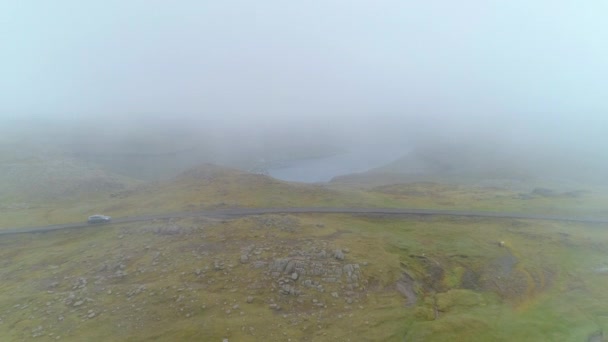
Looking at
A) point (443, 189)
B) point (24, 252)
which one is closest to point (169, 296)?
point (24, 252)

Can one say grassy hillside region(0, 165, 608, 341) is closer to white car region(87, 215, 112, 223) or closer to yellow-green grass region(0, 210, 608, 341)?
yellow-green grass region(0, 210, 608, 341)

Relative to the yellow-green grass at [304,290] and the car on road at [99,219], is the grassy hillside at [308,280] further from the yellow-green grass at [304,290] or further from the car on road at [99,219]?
the car on road at [99,219]

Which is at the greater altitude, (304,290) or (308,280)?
(308,280)

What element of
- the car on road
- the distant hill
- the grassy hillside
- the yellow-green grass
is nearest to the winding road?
the car on road

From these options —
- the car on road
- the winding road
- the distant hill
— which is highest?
the winding road

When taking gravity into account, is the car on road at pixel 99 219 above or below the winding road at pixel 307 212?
below

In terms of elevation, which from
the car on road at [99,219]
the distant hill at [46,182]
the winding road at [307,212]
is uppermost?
the winding road at [307,212]

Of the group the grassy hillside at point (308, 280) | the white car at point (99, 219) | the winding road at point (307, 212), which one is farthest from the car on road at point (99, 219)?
the grassy hillside at point (308, 280)

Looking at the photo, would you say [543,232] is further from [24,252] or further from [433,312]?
[24,252]

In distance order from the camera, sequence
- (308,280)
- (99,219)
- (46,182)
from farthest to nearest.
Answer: (46,182)
(99,219)
(308,280)

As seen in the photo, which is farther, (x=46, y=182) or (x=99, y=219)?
(x=46, y=182)

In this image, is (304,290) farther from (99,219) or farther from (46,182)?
(46,182)

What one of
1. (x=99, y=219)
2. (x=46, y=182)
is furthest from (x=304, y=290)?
(x=46, y=182)
